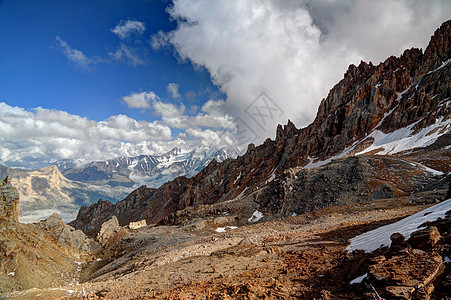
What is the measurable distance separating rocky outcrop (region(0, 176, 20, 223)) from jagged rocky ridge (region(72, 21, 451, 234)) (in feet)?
286

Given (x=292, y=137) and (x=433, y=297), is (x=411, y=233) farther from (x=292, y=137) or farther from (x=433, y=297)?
(x=292, y=137)

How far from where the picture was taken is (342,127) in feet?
388

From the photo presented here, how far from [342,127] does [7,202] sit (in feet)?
421

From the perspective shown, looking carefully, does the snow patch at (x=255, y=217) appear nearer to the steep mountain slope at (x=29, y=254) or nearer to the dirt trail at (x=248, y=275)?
the dirt trail at (x=248, y=275)

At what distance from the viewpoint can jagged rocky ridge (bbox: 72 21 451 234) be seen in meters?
94.2

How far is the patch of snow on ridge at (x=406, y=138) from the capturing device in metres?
72.6

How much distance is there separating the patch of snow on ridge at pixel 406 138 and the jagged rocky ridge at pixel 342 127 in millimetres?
713

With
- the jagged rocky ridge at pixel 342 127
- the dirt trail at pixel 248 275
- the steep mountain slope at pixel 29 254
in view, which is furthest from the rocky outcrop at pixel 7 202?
the jagged rocky ridge at pixel 342 127

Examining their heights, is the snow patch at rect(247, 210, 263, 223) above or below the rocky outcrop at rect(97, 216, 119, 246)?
below

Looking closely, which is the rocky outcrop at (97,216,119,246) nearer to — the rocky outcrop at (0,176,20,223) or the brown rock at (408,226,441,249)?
the rocky outcrop at (0,176,20,223)

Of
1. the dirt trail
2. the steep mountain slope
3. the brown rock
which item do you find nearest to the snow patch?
the dirt trail

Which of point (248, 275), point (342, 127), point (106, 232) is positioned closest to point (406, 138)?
point (342, 127)

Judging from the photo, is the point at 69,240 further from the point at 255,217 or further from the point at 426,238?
the point at 426,238

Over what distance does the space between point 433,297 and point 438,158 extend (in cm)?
5697
